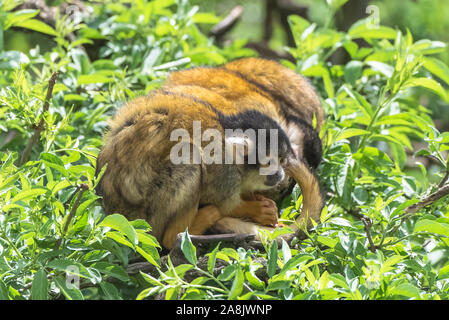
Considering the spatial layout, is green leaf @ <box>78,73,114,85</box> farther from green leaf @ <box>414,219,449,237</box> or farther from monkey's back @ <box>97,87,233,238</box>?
green leaf @ <box>414,219,449,237</box>

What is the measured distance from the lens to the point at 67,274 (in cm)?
246

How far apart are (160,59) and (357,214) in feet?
6.07

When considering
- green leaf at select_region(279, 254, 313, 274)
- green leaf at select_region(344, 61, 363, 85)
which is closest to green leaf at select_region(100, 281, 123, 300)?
green leaf at select_region(279, 254, 313, 274)

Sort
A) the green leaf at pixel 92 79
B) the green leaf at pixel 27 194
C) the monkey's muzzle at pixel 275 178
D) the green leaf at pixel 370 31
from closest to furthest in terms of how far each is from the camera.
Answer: the green leaf at pixel 27 194, the monkey's muzzle at pixel 275 178, the green leaf at pixel 92 79, the green leaf at pixel 370 31

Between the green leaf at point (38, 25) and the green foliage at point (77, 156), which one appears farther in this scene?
the green leaf at point (38, 25)

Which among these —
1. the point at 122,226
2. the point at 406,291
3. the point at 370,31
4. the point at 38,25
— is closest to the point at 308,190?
the point at 406,291

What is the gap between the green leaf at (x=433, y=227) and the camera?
2502 mm

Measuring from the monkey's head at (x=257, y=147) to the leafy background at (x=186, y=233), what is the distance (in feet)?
0.79

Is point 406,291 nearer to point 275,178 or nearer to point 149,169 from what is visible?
point 275,178

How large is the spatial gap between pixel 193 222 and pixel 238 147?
1.54ft

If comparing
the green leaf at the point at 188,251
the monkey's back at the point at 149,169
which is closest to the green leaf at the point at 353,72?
the monkey's back at the point at 149,169

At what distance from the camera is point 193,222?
125 inches

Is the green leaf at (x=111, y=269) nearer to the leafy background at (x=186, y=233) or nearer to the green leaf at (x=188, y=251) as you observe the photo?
the leafy background at (x=186, y=233)

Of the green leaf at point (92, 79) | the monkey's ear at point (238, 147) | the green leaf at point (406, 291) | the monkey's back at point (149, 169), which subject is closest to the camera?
the green leaf at point (406, 291)
